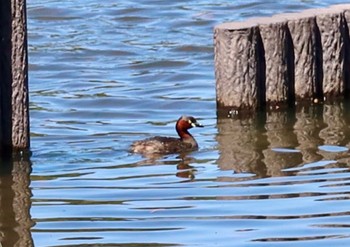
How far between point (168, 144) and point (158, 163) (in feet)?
1.62

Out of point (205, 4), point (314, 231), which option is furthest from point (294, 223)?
point (205, 4)

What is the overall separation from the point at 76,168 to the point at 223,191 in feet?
5.52

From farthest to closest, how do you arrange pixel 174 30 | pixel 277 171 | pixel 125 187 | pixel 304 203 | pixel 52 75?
pixel 174 30
pixel 52 75
pixel 277 171
pixel 125 187
pixel 304 203

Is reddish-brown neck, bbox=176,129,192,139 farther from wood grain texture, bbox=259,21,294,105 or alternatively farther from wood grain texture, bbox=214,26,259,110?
wood grain texture, bbox=259,21,294,105

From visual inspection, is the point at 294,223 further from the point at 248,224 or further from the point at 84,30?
the point at 84,30

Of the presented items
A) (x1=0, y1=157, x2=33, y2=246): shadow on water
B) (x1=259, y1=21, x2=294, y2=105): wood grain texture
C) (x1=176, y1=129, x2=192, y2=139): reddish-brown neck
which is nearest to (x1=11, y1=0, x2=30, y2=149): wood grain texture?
(x1=0, y1=157, x2=33, y2=246): shadow on water

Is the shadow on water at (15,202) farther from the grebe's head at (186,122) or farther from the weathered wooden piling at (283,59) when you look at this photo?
the weathered wooden piling at (283,59)

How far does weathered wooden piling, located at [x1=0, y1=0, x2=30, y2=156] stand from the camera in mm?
11039

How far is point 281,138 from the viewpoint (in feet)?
41.2

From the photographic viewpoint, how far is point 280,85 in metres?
13.4

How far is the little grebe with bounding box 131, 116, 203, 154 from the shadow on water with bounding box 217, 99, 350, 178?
0.95 feet

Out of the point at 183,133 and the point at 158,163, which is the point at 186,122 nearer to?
the point at 183,133

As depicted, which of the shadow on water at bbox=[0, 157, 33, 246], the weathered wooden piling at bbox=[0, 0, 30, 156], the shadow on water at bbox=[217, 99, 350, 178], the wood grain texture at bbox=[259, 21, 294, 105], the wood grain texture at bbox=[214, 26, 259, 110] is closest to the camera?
the shadow on water at bbox=[0, 157, 33, 246]

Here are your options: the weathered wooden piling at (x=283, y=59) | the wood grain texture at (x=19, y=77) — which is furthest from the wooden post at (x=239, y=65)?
the wood grain texture at (x=19, y=77)
